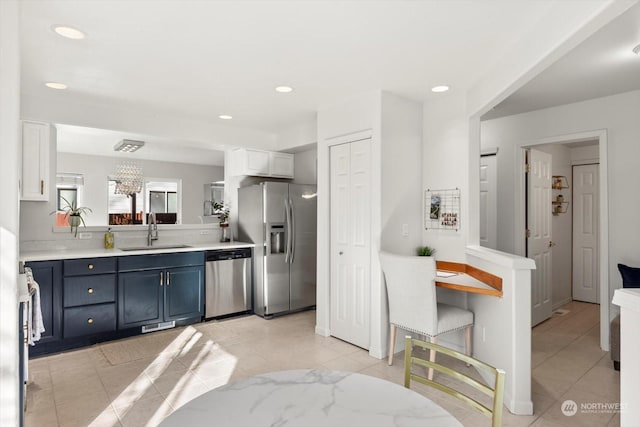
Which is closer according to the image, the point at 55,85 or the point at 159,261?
the point at 55,85

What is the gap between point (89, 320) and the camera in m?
3.67

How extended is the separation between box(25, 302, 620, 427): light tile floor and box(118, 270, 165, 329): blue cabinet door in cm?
19

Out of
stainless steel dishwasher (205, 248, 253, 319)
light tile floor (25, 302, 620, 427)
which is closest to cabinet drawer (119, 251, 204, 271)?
stainless steel dishwasher (205, 248, 253, 319)

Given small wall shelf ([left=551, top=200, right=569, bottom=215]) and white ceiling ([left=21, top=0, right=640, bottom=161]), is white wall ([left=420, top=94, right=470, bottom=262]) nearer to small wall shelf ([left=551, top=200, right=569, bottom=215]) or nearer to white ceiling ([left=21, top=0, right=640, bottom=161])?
white ceiling ([left=21, top=0, right=640, bottom=161])

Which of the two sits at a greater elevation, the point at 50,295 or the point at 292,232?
the point at 292,232

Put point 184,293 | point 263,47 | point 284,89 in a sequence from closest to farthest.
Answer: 1. point 263,47
2. point 284,89
3. point 184,293

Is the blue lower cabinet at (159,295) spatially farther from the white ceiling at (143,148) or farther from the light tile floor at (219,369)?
the white ceiling at (143,148)

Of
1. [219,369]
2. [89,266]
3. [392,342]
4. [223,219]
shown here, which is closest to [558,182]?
[392,342]

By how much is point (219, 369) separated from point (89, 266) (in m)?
1.72

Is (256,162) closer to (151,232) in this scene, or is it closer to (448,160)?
(151,232)

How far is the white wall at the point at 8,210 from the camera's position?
164 cm

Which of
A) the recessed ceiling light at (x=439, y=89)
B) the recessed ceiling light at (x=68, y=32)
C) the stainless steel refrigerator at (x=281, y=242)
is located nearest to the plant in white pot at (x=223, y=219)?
the stainless steel refrigerator at (x=281, y=242)

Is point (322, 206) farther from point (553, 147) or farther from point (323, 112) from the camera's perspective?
point (553, 147)

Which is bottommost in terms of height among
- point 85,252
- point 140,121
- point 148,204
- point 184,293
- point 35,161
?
point 184,293
